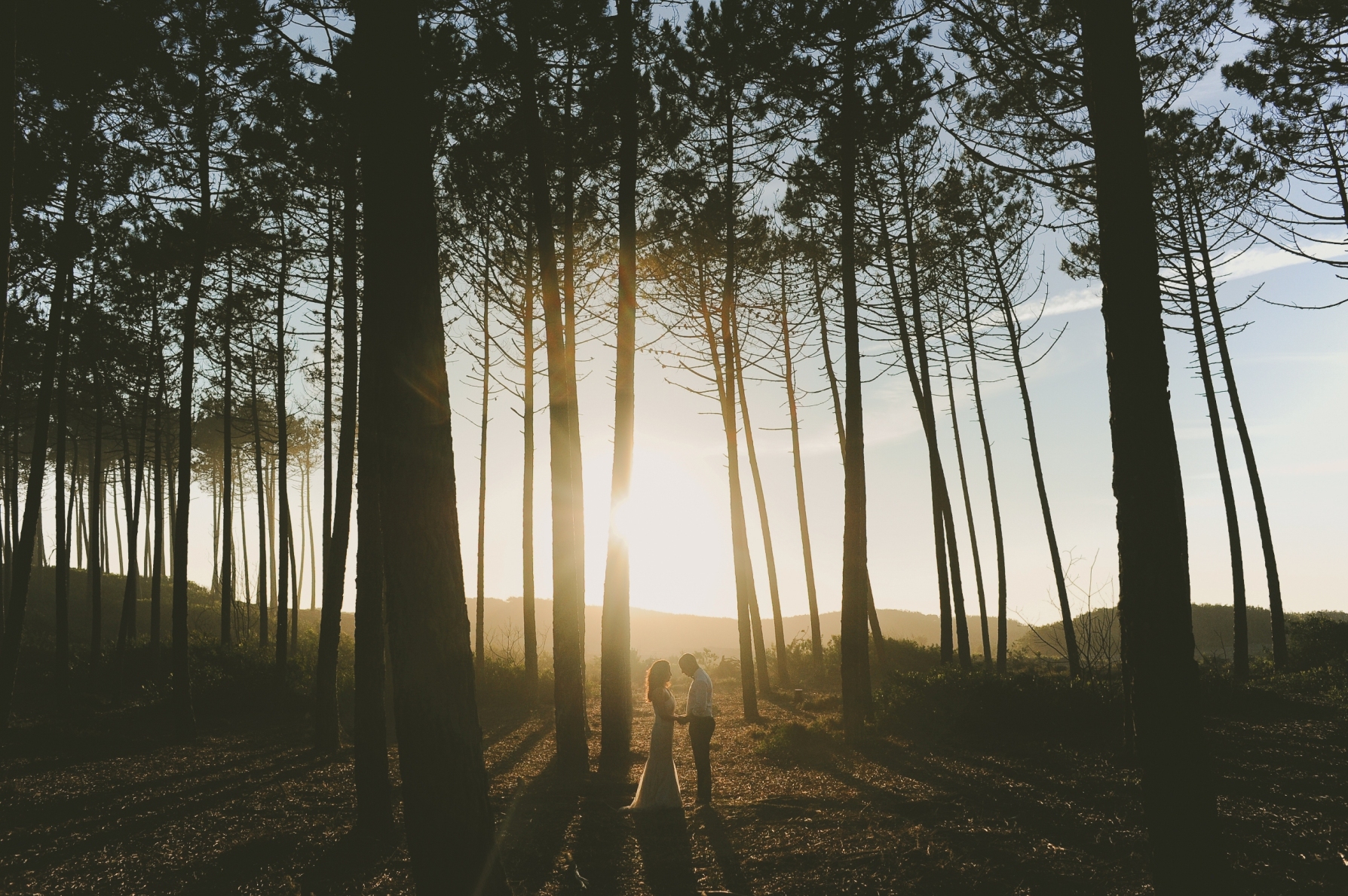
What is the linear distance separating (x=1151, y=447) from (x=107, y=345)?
63.6ft

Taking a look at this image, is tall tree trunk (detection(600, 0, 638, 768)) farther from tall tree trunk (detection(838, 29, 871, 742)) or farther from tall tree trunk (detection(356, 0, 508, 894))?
tall tree trunk (detection(356, 0, 508, 894))

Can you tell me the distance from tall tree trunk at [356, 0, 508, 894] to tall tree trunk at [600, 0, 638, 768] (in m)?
6.39

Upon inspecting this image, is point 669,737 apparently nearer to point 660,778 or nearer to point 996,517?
point 660,778

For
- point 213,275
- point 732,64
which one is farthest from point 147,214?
point 732,64

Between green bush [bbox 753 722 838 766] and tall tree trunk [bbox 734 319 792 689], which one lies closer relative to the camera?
green bush [bbox 753 722 838 766]

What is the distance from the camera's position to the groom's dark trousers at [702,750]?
8.22m

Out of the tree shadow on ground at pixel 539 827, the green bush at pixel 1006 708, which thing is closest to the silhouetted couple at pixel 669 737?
the tree shadow on ground at pixel 539 827

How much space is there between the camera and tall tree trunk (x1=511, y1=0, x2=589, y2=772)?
10.1 m

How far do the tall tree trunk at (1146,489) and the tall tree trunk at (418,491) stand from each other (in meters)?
3.86

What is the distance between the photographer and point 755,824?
7.22m

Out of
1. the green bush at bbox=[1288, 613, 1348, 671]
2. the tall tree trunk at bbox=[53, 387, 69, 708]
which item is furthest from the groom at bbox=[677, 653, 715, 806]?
the green bush at bbox=[1288, 613, 1348, 671]

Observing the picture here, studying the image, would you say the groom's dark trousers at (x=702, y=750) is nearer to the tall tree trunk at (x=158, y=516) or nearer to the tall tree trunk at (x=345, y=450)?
the tall tree trunk at (x=345, y=450)

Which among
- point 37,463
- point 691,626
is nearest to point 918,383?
point 37,463

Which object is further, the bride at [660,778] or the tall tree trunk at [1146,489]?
the bride at [660,778]
